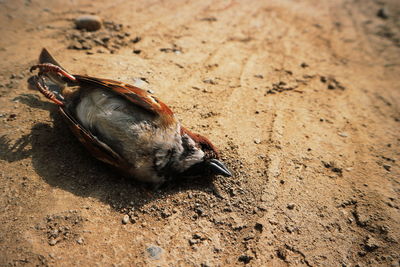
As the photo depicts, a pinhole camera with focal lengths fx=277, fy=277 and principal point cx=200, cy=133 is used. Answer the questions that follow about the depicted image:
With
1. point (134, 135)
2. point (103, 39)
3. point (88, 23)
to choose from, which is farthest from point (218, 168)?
point (88, 23)

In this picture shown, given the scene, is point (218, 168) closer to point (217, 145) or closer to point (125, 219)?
point (217, 145)

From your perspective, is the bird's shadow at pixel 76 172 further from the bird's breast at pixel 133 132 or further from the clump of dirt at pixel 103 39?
the clump of dirt at pixel 103 39

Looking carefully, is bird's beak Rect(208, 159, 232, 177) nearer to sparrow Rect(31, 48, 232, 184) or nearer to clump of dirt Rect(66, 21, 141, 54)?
sparrow Rect(31, 48, 232, 184)

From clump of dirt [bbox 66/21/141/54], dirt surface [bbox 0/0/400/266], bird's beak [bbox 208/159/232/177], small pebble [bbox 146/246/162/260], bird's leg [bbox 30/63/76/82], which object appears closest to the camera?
small pebble [bbox 146/246/162/260]

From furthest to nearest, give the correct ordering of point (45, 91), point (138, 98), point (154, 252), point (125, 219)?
point (45, 91)
point (138, 98)
point (125, 219)
point (154, 252)

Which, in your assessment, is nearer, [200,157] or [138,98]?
[138,98]

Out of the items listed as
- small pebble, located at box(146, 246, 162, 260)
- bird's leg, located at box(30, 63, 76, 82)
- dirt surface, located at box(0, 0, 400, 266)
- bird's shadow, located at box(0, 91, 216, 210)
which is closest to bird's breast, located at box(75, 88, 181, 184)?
bird's shadow, located at box(0, 91, 216, 210)

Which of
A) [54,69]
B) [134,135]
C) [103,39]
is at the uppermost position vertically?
[54,69]
